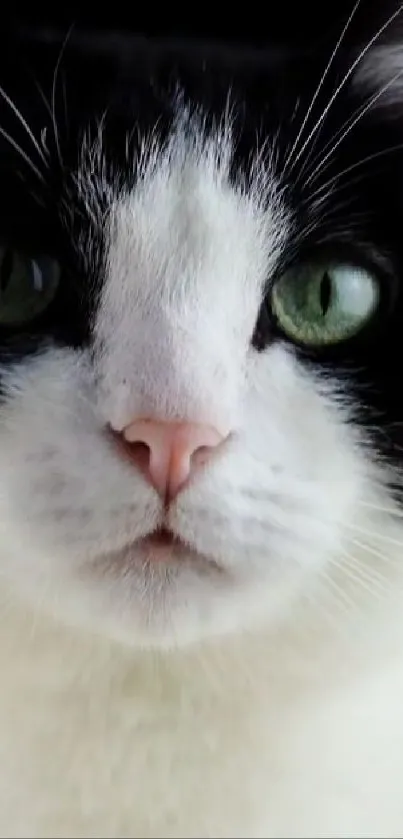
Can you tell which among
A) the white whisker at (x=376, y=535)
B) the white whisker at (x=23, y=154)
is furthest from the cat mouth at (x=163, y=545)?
the white whisker at (x=23, y=154)

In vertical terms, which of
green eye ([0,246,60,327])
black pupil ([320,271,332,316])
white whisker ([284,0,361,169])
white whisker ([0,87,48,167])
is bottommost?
green eye ([0,246,60,327])

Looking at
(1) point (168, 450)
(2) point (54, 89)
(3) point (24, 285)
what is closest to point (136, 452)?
(1) point (168, 450)

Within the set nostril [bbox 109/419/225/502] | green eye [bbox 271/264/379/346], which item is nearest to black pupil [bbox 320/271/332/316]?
green eye [bbox 271/264/379/346]

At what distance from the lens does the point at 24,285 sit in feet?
2.04

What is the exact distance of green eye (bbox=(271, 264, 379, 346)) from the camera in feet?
2.12

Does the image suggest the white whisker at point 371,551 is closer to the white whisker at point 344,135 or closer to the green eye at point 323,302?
the green eye at point 323,302

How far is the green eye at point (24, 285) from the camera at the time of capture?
620mm

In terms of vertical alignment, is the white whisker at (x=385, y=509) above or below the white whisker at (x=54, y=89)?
below

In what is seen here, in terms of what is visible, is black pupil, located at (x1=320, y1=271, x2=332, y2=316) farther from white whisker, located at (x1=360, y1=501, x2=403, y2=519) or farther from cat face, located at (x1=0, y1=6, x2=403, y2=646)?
white whisker, located at (x1=360, y1=501, x2=403, y2=519)

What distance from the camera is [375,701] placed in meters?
0.75

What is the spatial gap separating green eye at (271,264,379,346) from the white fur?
0.07ft

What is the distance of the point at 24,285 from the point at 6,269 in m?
0.01

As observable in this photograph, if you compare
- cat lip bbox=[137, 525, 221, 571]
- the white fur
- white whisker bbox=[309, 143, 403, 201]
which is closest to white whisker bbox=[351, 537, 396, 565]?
the white fur

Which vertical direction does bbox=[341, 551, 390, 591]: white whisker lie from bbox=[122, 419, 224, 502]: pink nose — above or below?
below
